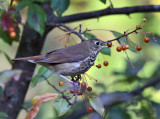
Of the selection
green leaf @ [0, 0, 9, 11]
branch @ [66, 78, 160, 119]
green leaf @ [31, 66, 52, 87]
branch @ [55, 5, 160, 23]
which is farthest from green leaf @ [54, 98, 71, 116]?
branch @ [66, 78, 160, 119]

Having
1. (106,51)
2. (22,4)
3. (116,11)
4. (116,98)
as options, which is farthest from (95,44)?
(116,98)

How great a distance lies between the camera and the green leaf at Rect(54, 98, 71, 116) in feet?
6.54

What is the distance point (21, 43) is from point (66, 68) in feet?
2.45

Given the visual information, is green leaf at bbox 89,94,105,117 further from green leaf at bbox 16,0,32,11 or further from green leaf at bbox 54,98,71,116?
green leaf at bbox 16,0,32,11

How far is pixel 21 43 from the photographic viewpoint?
3.02 m

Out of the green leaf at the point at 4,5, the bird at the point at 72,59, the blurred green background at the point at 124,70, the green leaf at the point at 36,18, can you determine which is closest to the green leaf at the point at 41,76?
the bird at the point at 72,59

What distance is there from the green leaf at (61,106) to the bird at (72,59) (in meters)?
0.46

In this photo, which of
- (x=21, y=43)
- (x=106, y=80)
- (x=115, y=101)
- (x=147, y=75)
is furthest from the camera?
(x=106, y=80)

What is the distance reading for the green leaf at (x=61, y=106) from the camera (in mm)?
1993

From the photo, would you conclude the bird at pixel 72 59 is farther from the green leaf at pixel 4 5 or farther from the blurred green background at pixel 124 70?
the green leaf at pixel 4 5

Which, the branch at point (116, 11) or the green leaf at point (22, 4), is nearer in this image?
the green leaf at point (22, 4)

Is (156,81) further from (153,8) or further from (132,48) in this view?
(132,48)

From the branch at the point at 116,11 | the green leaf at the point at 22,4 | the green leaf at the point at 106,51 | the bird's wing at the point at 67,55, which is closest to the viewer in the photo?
the green leaf at the point at 22,4

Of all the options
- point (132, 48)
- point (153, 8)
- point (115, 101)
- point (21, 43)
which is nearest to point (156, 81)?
point (115, 101)
